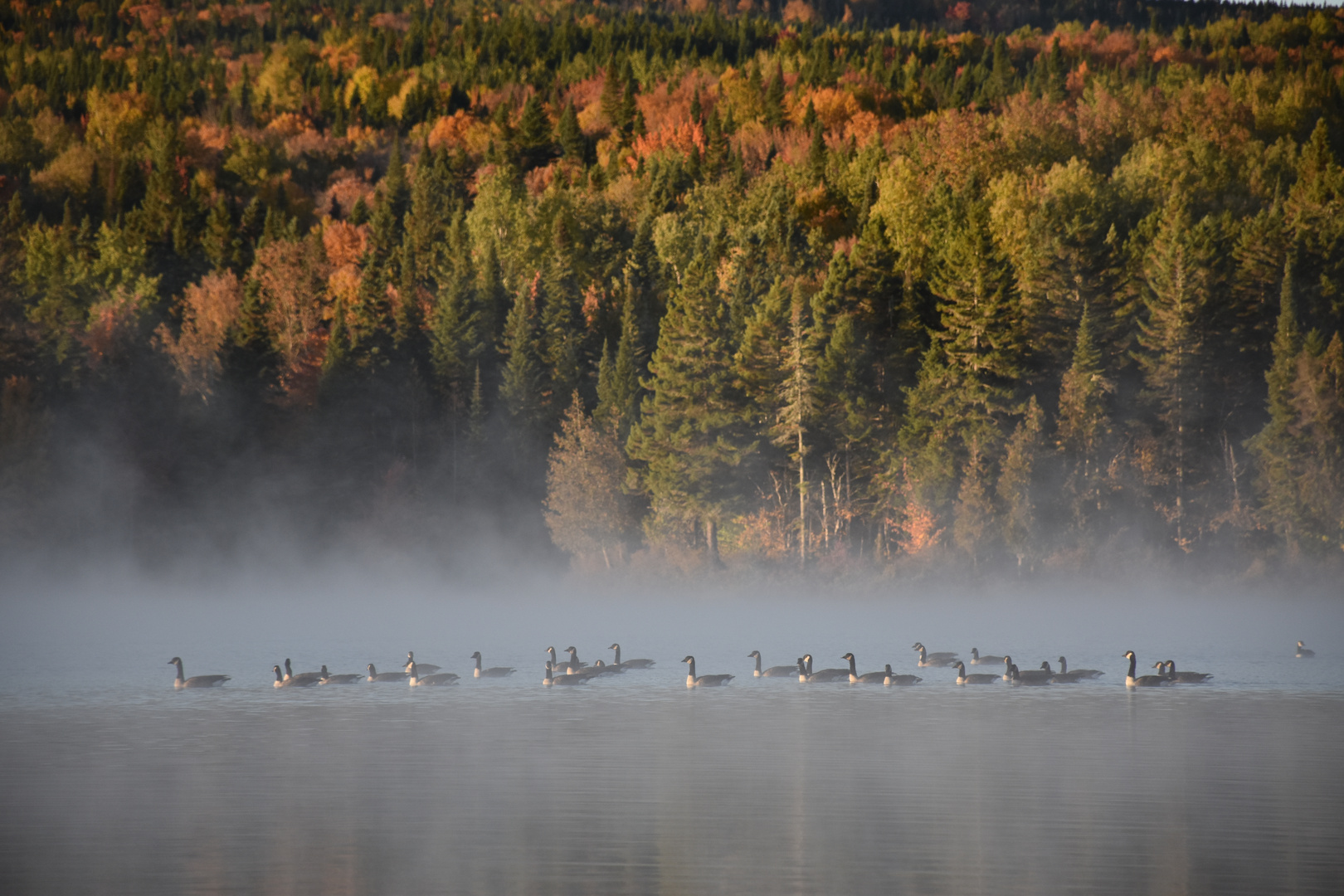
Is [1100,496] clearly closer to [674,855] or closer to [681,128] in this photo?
[674,855]

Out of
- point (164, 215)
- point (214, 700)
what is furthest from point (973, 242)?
point (164, 215)

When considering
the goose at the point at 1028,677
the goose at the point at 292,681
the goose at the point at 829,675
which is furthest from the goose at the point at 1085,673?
the goose at the point at 292,681

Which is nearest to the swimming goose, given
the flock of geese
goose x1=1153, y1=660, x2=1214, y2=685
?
the flock of geese

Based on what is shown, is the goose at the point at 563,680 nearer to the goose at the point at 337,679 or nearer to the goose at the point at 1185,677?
the goose at the point at 337,679

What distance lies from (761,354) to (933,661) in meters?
37.1

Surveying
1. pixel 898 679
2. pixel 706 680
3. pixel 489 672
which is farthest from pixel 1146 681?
pixel 489 672

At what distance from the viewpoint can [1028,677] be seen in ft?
116

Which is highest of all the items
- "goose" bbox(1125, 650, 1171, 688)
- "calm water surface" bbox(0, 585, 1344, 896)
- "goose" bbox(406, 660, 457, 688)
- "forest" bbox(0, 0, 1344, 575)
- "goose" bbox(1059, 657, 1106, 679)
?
"forest" bbox(0, 0, 1344, 575)

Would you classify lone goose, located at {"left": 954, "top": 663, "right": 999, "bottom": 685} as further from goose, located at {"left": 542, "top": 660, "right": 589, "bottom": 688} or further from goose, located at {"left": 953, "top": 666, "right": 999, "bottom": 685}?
goose, located at {"left": 542, "top": 660, "right": 589, "bottom": 688}

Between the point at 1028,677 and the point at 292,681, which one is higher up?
the point at 292,681

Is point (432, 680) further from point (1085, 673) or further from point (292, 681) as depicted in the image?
point (1085, 673)

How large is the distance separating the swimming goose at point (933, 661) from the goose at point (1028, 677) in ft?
12.9

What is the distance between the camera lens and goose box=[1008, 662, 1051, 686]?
116 ft

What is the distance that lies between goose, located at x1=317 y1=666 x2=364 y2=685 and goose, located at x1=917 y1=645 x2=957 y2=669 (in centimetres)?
1501
